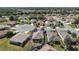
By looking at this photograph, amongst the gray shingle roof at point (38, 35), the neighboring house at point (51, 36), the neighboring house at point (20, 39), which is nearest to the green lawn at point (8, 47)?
the neighboring house at point (20, 39)

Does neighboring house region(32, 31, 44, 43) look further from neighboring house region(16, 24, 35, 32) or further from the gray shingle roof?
neighboring house region(16, 24, 35, 32)

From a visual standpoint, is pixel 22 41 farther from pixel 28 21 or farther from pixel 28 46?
pixel 28 21

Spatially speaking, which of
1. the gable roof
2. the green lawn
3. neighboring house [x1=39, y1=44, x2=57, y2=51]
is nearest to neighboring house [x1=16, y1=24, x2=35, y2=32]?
the gable roof

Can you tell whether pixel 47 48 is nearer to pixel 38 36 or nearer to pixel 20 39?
pixel 38 36

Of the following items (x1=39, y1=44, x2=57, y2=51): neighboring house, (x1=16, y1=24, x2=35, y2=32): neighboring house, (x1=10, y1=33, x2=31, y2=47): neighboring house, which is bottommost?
(x1=39, y1=44, x2=57, y2=51): neighboring house

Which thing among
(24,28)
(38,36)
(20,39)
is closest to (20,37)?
(20,39)

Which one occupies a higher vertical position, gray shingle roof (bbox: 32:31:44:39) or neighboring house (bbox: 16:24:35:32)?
neighboring house (bbox: 16:24:35:32)
